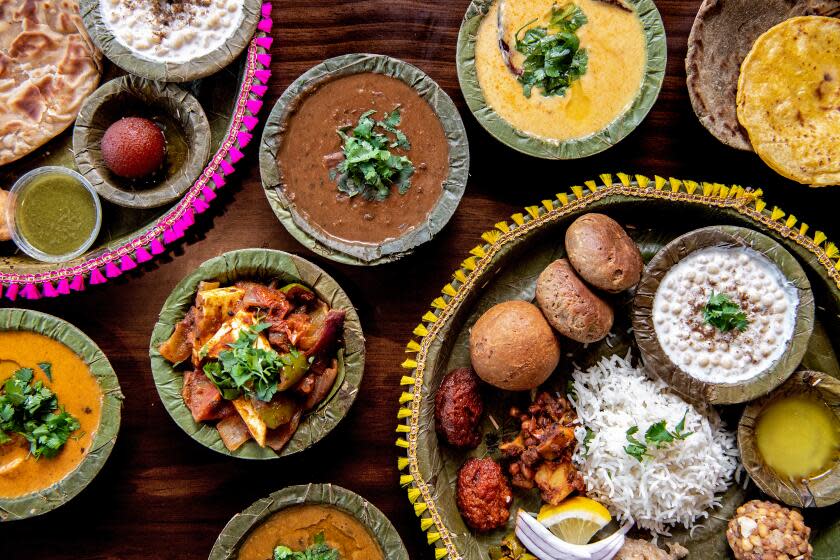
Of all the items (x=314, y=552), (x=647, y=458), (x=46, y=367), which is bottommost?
(x=314, y=552)

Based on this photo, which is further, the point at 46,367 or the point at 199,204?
the point at 199,204

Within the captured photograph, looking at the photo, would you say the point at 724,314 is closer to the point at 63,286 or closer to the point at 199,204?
the point at 199,204

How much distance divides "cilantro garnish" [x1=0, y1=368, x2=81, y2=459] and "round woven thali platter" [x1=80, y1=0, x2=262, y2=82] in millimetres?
1297

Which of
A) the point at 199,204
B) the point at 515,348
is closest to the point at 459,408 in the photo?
the point at 515,348

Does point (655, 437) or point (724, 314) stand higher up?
point (724, 314)

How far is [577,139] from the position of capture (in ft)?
9.51

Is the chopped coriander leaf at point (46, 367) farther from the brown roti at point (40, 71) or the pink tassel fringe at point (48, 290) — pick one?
the brown roti at point (40, 71)

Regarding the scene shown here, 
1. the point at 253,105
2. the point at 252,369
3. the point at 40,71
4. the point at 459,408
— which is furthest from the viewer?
the point at 40,71

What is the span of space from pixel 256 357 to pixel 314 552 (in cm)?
82

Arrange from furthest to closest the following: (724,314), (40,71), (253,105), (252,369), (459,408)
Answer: (40,71)
(253,105)
(459,408)
(724,314)
(252,369)

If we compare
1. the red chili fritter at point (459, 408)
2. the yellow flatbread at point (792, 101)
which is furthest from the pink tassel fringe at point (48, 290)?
the yellow flatbread at point (792, 101)

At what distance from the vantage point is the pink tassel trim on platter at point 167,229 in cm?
294

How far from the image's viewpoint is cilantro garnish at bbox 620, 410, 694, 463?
2785 mm

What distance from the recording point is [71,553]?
122 inches
